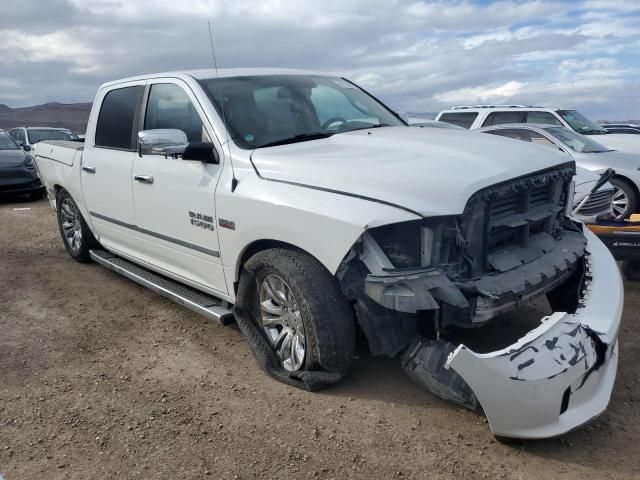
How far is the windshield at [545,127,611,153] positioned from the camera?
8822mm

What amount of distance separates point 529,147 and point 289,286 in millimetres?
1759

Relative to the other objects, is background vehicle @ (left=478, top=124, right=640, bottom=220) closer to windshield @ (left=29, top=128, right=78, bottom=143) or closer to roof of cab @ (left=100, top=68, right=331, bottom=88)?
roof of cab @ (left=100, top=68, right=331, bottom=88)

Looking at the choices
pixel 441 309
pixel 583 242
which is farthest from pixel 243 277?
pixel 583 242

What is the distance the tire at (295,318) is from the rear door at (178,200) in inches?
15.9

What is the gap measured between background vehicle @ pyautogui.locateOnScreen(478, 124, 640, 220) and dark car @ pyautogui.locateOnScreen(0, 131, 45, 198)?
9297 millimetres

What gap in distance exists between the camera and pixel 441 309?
299 centimetres

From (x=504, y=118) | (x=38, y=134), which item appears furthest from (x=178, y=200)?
(x=38, y=134)

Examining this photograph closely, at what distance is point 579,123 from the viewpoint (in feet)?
38.0

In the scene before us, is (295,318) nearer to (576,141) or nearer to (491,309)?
(491,309)

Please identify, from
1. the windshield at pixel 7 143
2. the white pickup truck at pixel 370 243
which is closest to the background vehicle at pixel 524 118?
the white pickup truck at pixel 370 243

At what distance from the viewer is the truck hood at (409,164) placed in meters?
2.91

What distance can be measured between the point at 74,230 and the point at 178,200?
112 inches

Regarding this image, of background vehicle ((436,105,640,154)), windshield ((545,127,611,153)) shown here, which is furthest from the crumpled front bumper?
background vehicle ((436,105,640,154))

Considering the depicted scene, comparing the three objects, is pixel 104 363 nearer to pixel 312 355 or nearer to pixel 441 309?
pixel 312 355
